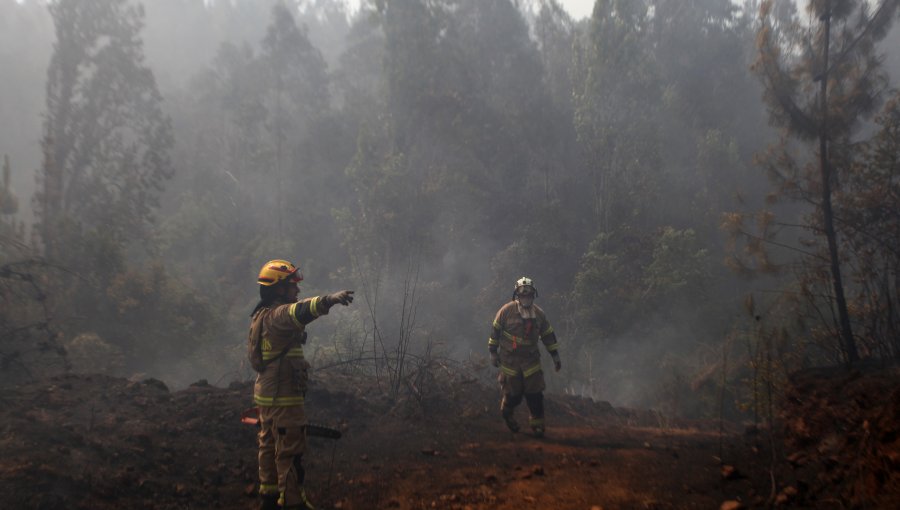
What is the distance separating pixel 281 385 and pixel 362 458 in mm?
2106

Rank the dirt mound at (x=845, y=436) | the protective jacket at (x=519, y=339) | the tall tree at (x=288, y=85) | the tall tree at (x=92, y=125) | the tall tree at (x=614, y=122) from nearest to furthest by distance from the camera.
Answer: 1. the dirt mound at (x=845, y=436)
2. the protective jacket at (x=519, y=339)
3. the tall tree at (x=92, y=125)
4. the tall tree at (x=614, y=122)
5. the tall tree at (x=288, y=85)

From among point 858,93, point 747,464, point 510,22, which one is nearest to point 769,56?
point 858,93

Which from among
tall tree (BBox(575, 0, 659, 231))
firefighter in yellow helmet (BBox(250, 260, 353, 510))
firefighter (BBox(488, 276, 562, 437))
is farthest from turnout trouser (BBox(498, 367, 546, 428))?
tall tree (BBox(575, 0, 659, 231))

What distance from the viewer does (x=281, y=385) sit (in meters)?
4.34

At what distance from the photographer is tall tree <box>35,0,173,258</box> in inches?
719

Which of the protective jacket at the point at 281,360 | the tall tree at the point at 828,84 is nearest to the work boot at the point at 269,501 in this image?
the protective jacket at the point at 281,360

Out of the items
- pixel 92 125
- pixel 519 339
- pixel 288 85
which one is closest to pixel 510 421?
pixel 519 339

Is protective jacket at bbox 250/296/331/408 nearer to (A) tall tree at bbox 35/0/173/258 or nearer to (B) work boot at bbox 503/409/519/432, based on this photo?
(B) work boot at bbox 503/409/519/432

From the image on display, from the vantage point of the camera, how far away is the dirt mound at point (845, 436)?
10.1 ft

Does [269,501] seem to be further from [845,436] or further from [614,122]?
[614,122]

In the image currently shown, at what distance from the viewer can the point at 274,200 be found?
31.3 metres

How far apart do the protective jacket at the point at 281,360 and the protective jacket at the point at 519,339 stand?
135 inches

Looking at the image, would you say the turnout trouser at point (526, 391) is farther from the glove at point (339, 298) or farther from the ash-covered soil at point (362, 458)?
the glove at point (339, 298)

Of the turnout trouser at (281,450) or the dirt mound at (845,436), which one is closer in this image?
the dirt mound at (845,436)
